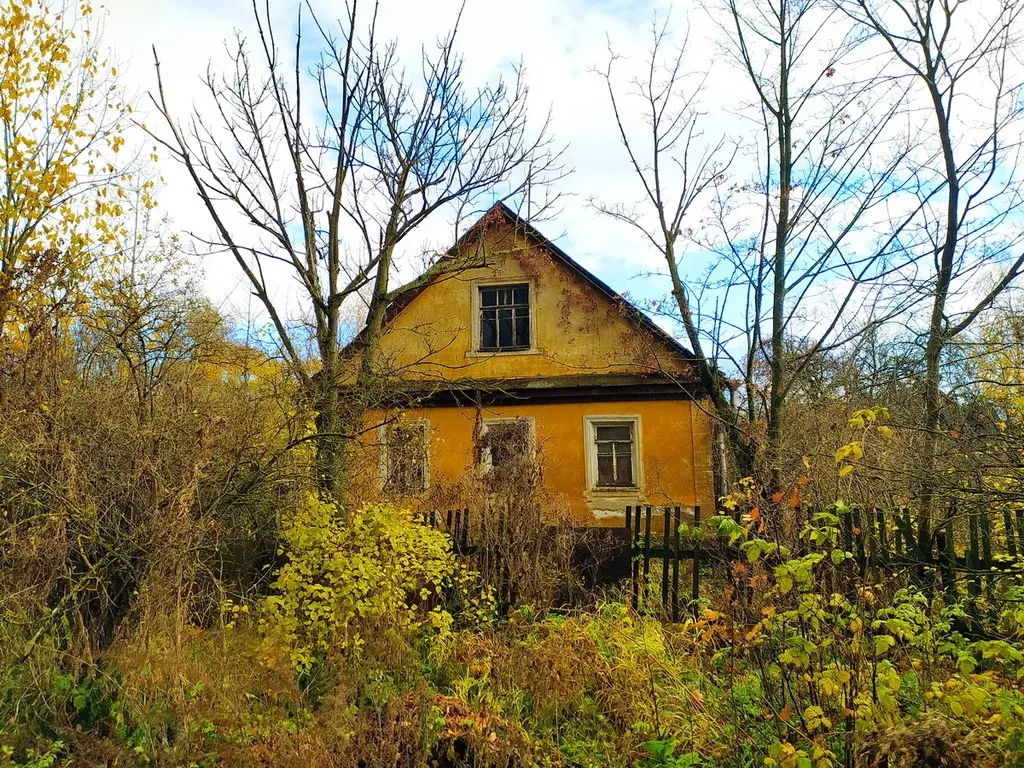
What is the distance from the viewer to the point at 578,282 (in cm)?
1312

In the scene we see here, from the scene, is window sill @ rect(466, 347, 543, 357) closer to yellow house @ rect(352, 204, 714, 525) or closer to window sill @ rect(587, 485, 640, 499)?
yellow house @ rect(352, 204, 714, 525)

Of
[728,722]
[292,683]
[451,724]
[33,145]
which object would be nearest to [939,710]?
[728,722]

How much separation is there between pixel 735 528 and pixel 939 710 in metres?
1.99

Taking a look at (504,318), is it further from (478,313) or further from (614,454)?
(614,454)

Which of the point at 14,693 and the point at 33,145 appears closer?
the point at 14,693

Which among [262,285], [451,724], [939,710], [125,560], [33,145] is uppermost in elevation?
[33,145]

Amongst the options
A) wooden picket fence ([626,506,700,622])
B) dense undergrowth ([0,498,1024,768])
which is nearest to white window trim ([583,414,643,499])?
wooden picket fence ([626,506,700,622])

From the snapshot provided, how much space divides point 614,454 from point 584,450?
61 cm

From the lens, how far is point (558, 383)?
1275 cm

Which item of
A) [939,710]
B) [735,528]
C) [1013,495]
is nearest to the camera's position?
[735,528]

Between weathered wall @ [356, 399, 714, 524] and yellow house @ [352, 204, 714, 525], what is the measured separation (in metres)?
0.02

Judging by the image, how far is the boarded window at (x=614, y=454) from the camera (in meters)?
12.7

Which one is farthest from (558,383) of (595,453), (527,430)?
(595,453)

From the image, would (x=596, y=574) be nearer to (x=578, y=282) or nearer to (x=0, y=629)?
(x=0, y=629)
